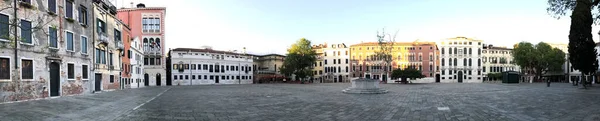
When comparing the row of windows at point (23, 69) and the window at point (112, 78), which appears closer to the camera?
the row of windows at point (23, 69)

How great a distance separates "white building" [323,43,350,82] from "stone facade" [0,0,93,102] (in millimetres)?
72234

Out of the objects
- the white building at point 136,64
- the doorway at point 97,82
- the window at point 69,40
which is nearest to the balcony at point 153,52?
the white building at point 136,64

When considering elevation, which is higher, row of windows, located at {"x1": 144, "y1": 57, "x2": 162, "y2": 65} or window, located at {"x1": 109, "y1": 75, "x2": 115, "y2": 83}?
row of windows, located at {"x1": 144, "y1": 57, "x2": 162, "y2": 65}

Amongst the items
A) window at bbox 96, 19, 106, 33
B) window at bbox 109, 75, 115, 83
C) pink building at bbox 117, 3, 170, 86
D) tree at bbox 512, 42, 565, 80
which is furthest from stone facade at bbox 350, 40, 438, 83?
window at bbox 96, 19, 106, 33

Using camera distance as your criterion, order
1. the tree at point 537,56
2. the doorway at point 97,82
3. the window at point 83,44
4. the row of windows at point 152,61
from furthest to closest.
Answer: the tree at point 537,56 < the row of windows at point 152,61 < the doorway at point 97,82 < the window at point 83,44

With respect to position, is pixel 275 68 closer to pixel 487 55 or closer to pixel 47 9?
pixel 487 55

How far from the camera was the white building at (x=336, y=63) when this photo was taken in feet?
307

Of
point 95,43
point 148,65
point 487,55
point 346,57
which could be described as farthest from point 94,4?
point 487,55

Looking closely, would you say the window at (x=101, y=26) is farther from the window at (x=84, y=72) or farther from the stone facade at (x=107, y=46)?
the window at (x=84, y=72)

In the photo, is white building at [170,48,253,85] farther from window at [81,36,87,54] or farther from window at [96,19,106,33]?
window at [81,36,87,54]

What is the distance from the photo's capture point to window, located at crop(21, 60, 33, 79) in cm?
1909

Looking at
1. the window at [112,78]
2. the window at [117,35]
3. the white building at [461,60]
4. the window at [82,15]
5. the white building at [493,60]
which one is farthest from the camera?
the white building at [493,60]

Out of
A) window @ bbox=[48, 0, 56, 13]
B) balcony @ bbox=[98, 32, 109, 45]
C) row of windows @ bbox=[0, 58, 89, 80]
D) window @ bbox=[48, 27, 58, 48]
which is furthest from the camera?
balcony @ bbox=[98, 32, 109, 45]

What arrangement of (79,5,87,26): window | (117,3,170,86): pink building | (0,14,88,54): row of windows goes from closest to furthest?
1. (0,14,88,54): row of windows
2. (79,5,87,26): window
3. (117,3,170,86): pink building
